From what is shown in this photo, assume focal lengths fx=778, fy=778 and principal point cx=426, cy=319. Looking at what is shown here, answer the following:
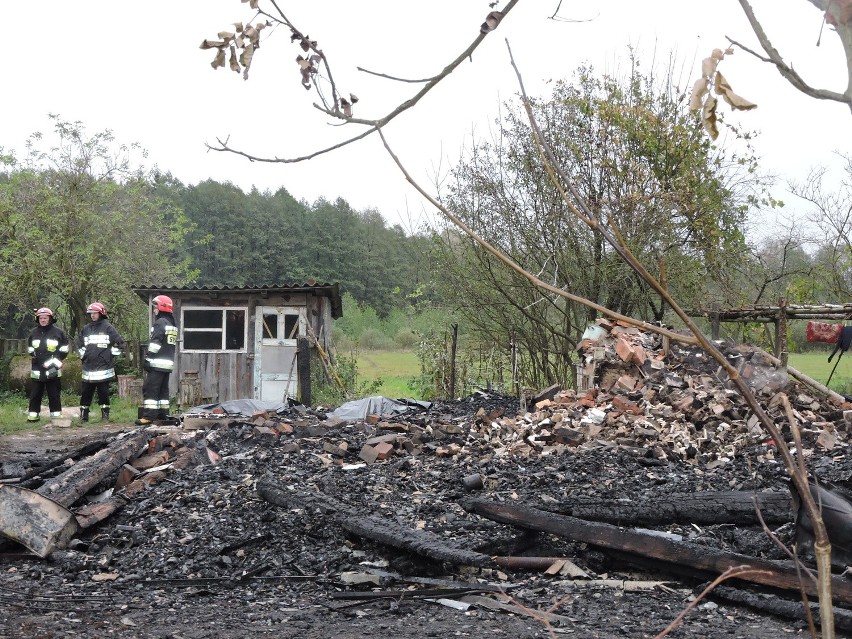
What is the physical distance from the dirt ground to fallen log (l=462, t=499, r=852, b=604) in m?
0.16

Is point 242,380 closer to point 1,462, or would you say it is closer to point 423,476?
point 1,462

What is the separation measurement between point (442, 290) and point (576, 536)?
10.7 m

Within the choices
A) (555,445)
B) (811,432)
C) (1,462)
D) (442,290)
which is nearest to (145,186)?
(442,290)

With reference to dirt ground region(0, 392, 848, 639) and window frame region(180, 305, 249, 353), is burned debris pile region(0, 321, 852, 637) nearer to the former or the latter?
dirt ground region(0, 392, 848, 639)

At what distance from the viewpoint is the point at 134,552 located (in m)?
5.82

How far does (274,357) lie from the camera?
56.4ft

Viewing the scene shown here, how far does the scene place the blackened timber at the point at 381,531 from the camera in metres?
4.82

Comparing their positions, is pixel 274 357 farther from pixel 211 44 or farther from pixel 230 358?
pixel 211 44

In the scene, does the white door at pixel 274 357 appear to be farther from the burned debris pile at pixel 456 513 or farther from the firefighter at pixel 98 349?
the burned debris pile at pixel 456 513

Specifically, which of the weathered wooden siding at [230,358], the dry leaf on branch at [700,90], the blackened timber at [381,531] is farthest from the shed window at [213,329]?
the dry leaf on branch at [700,90]

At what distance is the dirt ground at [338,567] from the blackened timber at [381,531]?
110 millimetres


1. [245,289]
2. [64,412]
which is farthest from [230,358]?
[64,412]

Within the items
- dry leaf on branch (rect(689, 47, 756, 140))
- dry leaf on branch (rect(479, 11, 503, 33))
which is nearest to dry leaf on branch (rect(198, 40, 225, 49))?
dry leaf on branch (rect(479, 11, 503, 33))

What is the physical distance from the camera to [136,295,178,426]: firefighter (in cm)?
1191
